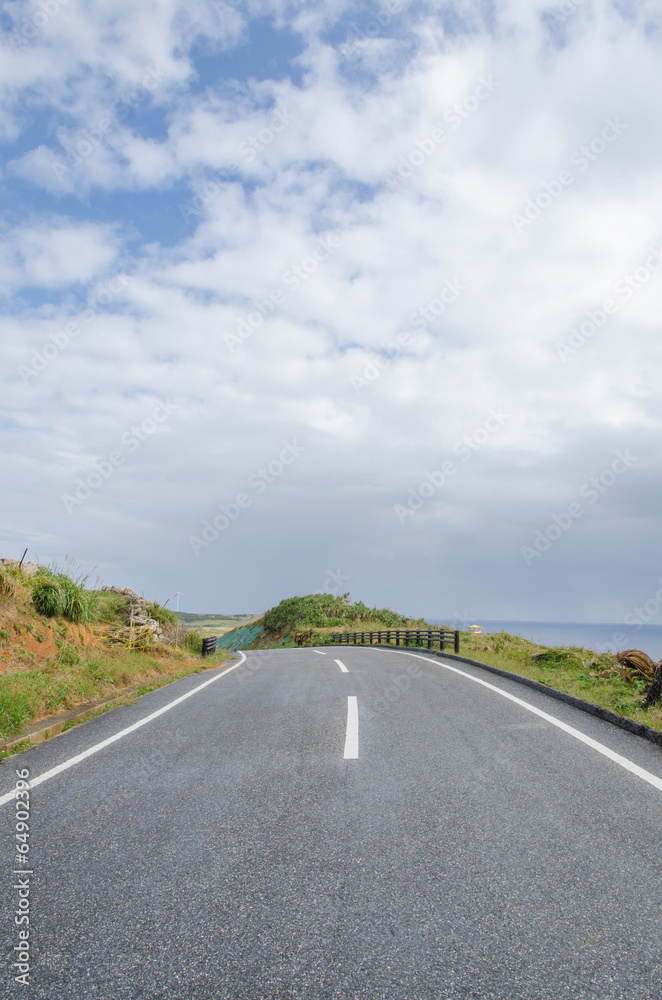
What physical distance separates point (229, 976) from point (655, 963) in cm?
191

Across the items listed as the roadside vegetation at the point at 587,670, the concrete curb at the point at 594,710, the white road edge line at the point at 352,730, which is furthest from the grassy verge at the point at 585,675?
the white road edge line at the point at 352,730

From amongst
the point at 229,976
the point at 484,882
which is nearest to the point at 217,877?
the point at 229,976

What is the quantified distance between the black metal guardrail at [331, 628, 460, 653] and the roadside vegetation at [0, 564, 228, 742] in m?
10.6

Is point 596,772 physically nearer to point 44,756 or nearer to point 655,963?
point 655,963

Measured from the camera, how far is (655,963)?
8.30ft

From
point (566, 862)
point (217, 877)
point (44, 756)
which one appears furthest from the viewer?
point (44, 756)

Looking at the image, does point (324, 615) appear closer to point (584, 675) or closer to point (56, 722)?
point (584, 675)

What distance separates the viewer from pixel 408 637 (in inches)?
1181

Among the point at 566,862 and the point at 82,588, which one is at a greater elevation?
the point at 82,588

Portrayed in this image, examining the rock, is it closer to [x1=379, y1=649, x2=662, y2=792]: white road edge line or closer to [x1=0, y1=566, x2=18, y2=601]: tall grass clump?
[x1=0, y1=566, x2=18, y2=601]: tall grass clump

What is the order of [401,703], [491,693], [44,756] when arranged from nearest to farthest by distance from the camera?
[44,756] < [401,703] < [491,693]

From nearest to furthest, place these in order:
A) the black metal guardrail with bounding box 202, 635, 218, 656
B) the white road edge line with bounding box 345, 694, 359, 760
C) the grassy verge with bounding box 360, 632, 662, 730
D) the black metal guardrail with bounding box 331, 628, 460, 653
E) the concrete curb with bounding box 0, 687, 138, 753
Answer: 1. the white road edge line with bounding box 345, 694, 359, 760
2. the concrete curb with bounding box 0, 687, 138, 753
3. the grassy verge with bounding box 360, 632, 662, 730
4. the black metal guardrail with bounding box 202, 635, 218, 656
5. the black metal guardrail with bounding box 331, 628, 460, 653

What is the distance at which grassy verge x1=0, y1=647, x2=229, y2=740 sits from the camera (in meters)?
6.91

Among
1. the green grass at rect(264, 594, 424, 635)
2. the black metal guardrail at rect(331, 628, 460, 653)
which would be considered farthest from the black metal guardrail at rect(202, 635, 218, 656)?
the green grass at rect(264, 594, 424, 635)
